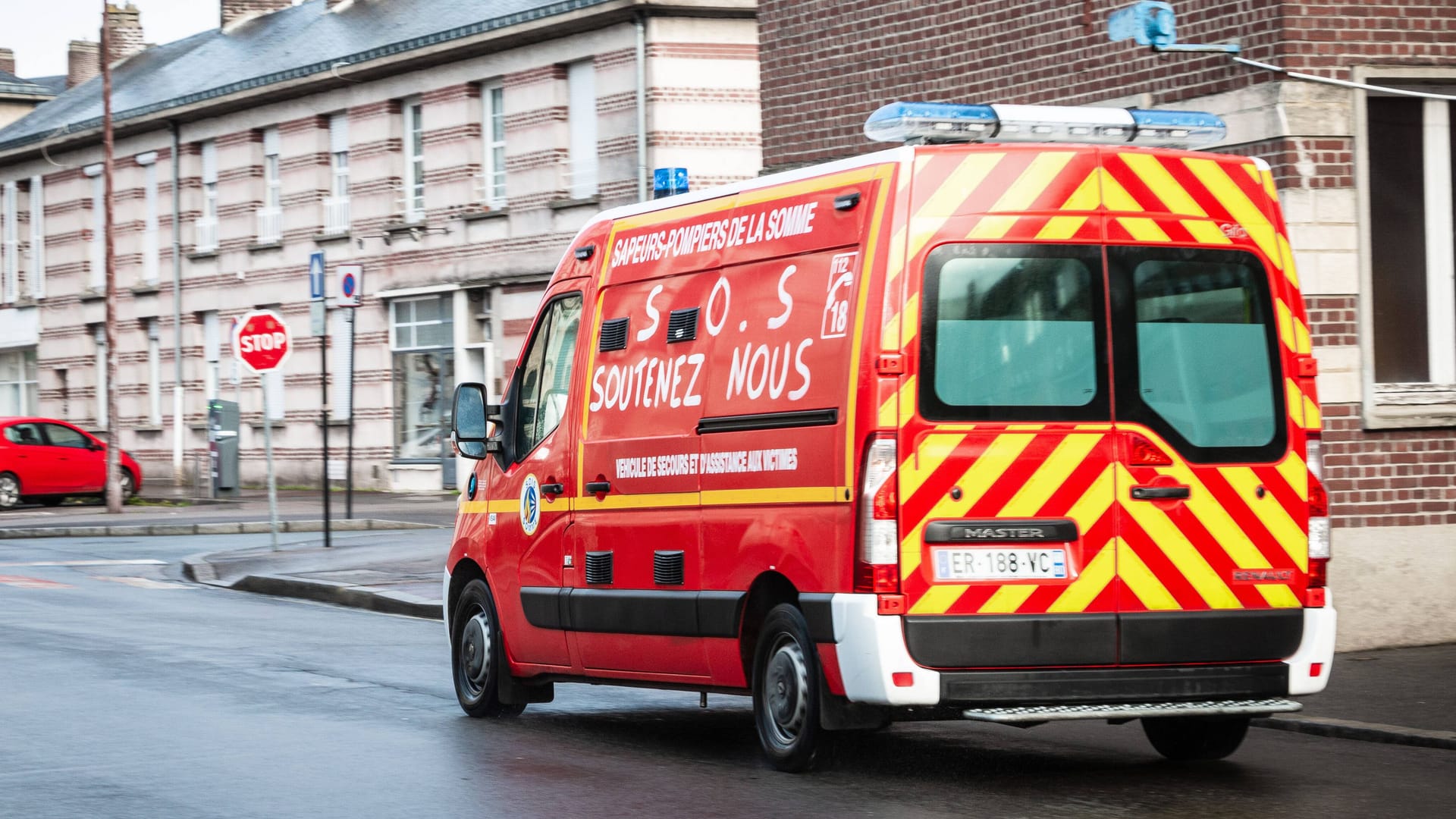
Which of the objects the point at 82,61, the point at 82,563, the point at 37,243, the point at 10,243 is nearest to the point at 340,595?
the point at 82,563

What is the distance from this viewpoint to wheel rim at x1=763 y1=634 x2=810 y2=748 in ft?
27.3

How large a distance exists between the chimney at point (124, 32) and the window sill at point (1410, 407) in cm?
4235

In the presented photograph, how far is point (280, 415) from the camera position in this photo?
39344 millimetres

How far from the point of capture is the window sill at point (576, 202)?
1280 inches

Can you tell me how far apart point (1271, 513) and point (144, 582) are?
44.5 ft

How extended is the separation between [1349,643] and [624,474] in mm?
5183

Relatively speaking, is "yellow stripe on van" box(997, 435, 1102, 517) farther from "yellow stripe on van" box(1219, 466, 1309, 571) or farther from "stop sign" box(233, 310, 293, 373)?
"stop sign" box(233, 310, 293, 373)

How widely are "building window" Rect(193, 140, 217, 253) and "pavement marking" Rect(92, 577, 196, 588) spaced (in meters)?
22.3

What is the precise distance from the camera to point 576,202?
3272 cm

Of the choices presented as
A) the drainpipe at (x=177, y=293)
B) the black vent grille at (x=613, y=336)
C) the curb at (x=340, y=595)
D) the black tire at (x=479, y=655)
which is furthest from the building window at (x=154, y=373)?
the black vent grille at (x=613, y=336)

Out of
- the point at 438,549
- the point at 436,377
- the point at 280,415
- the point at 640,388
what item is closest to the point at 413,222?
the point at 436,377

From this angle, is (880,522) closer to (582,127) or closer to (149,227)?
(582,127)

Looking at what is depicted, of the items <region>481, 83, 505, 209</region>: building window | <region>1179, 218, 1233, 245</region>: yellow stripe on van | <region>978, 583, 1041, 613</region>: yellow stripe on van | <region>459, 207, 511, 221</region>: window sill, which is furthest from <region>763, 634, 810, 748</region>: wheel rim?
<region>481, 83, 505, 209</region>: building window

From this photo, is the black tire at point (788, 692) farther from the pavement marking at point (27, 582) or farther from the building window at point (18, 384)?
the building window at point (18, 384)
